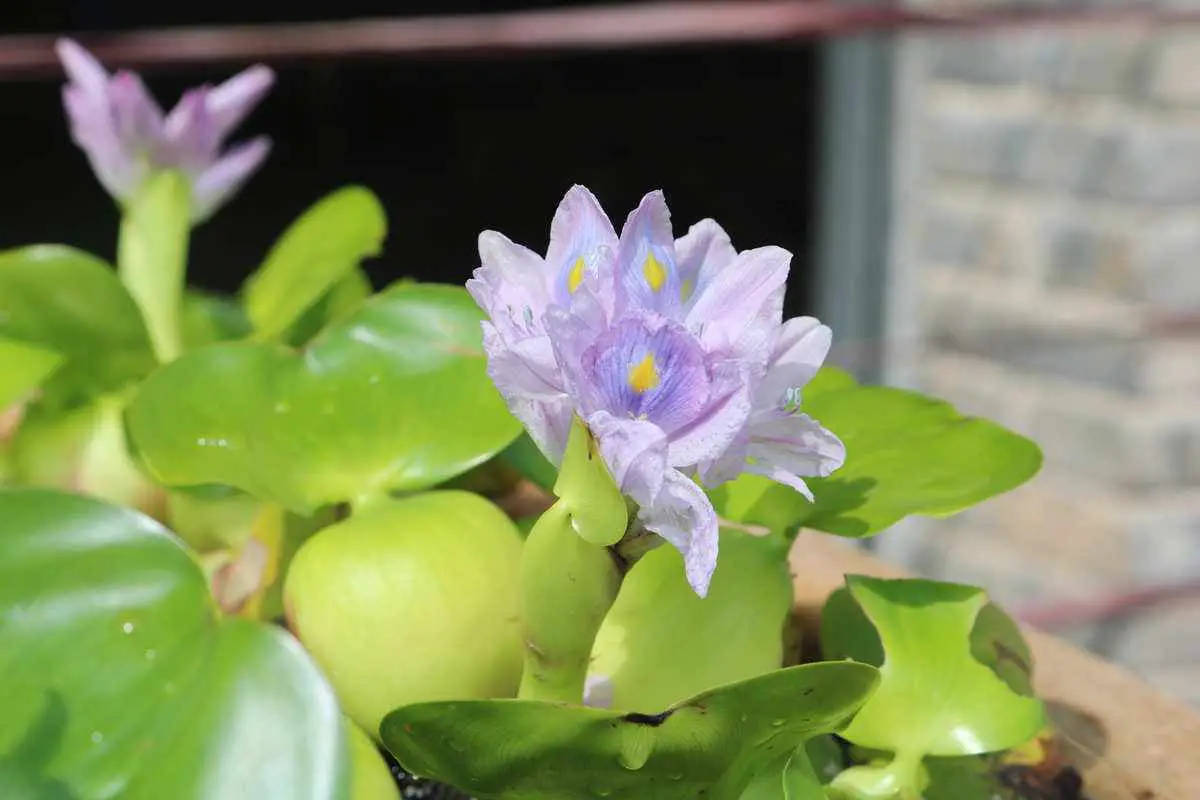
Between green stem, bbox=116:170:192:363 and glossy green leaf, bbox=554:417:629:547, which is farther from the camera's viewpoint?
green stem, bbox=116:170:192:363

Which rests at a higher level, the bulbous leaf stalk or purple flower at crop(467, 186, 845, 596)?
purple flower at crop(467, 186, 845, 596)

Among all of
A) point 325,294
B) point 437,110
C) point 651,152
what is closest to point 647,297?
point 325,294

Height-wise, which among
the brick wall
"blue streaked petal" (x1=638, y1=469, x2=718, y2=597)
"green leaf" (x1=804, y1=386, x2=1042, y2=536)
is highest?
"blue streaked petal" (x1=638, y1=469, x2=718, y2=597)

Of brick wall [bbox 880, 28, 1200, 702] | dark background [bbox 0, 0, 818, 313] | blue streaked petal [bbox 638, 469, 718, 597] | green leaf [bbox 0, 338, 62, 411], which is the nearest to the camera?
blue streaked petal [bbox 638, 469, 718, 597]

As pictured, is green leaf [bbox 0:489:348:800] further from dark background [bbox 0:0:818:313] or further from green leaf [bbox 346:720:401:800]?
dark background [bbox 0:0:818:313]

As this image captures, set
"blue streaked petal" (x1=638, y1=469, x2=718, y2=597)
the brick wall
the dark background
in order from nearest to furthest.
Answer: "blue streaked petal" (x1=638, y1=469, x2=718, y2=597) → the brick wall → the dark background

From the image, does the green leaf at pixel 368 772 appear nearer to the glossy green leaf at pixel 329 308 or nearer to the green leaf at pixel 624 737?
the green leaf at pixel 624 737

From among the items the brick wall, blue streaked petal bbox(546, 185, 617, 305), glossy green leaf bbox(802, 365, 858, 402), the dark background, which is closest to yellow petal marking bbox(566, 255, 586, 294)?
blue streaked petal bbox(546, 185, 617, 305)
